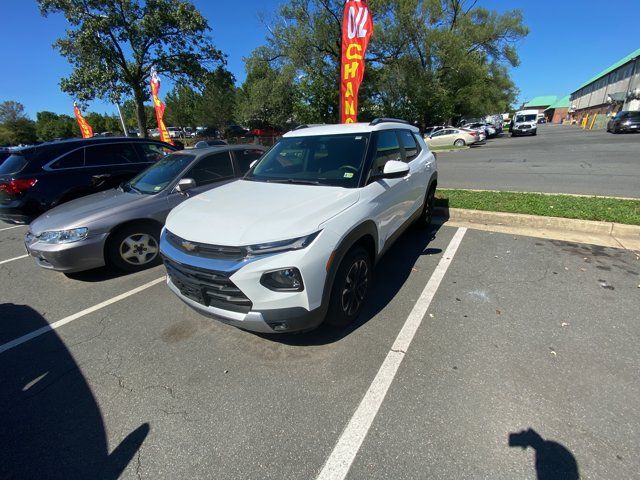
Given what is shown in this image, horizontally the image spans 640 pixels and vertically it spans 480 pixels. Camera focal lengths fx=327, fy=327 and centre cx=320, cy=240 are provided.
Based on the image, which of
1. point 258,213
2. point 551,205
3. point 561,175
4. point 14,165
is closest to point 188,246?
point 258,213

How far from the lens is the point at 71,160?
6309 millimetres

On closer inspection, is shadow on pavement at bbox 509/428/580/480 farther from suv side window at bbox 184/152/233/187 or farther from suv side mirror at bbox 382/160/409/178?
suv side window at bbox 184/152/233/187

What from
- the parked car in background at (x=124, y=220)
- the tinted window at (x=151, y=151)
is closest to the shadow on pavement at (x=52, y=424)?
the parked car in background at (x=124, y=220)

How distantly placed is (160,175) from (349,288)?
12.0 feet

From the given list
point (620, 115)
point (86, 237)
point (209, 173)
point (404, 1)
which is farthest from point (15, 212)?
point (620, 115)

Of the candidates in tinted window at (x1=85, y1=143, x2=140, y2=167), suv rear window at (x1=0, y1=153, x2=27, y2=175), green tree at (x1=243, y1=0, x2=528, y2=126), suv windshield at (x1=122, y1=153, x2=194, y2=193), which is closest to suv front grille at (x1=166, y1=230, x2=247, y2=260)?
suv windshield at (x1=122, y1=153, x2=194, y2=193)

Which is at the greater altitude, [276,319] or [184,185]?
[184,185]

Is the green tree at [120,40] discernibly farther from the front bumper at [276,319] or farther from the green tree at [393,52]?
the front bumper at [276,319]

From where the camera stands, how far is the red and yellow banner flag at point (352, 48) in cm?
867

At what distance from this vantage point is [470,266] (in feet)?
13.8

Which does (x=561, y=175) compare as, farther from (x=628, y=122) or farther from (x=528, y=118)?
(x=528, y=118)

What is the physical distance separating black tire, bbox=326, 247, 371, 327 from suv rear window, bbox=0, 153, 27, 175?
21.7 feet

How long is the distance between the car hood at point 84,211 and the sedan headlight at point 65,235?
0.05 m

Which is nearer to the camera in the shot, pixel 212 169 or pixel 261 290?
pixel 261 290
